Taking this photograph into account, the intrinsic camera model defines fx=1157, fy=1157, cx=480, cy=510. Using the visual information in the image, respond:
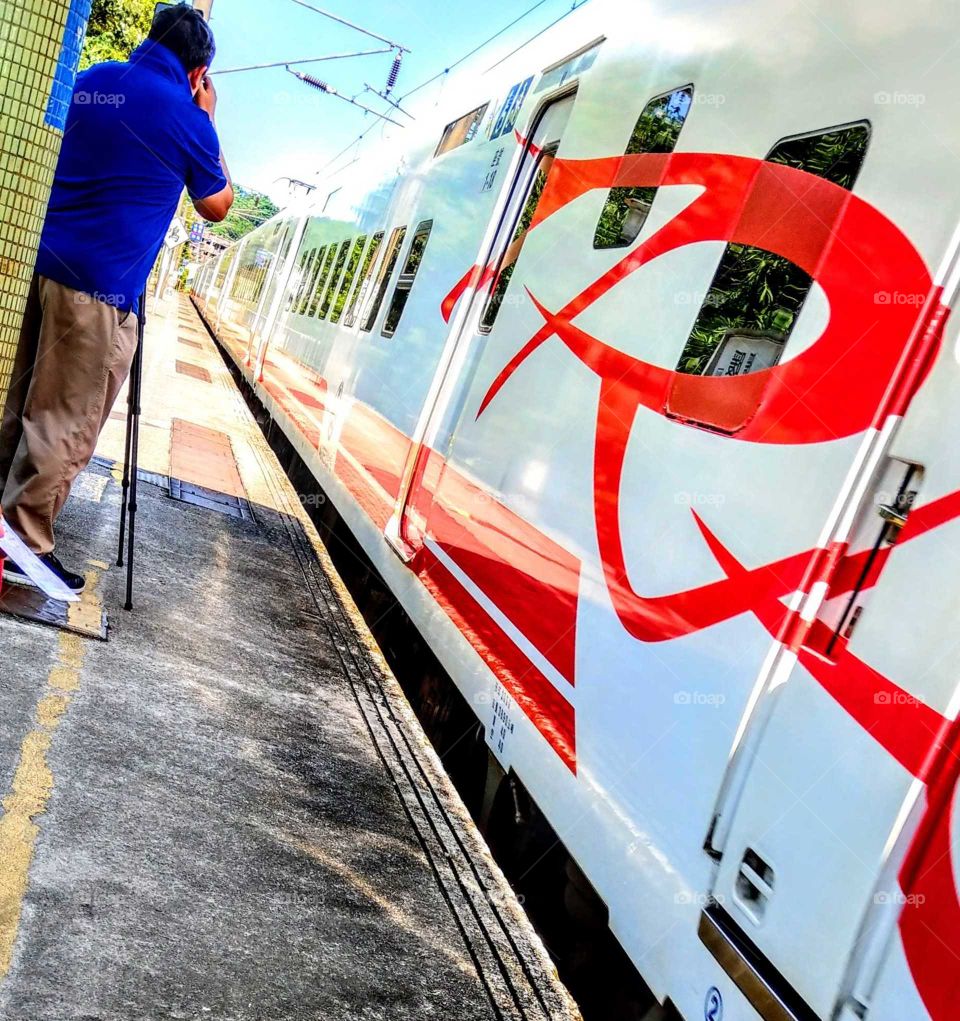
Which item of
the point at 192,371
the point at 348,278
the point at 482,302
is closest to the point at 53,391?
the point at 482,302

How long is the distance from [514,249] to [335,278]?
5499mm

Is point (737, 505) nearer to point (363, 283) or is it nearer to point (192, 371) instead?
point (363, 283)

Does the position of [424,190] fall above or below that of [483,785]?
above

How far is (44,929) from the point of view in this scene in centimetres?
285

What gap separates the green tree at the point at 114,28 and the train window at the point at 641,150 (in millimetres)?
16781

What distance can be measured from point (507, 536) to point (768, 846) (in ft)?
6.09

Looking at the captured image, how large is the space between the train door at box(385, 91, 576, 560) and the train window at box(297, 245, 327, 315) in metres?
6.30

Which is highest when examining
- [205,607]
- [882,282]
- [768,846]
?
[882,282]

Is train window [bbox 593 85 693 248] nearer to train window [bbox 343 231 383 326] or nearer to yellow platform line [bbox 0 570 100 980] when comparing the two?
yellow platform line [bbox 0 570 100 980]

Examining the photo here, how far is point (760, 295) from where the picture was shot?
272 cm

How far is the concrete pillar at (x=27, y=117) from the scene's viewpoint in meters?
2.67

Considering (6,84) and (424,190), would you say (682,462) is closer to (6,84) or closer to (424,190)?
(6,84)

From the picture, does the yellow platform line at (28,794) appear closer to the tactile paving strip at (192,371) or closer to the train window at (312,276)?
the train window at (312,276)

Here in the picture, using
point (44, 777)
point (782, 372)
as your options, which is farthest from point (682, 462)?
point (44, 777)
